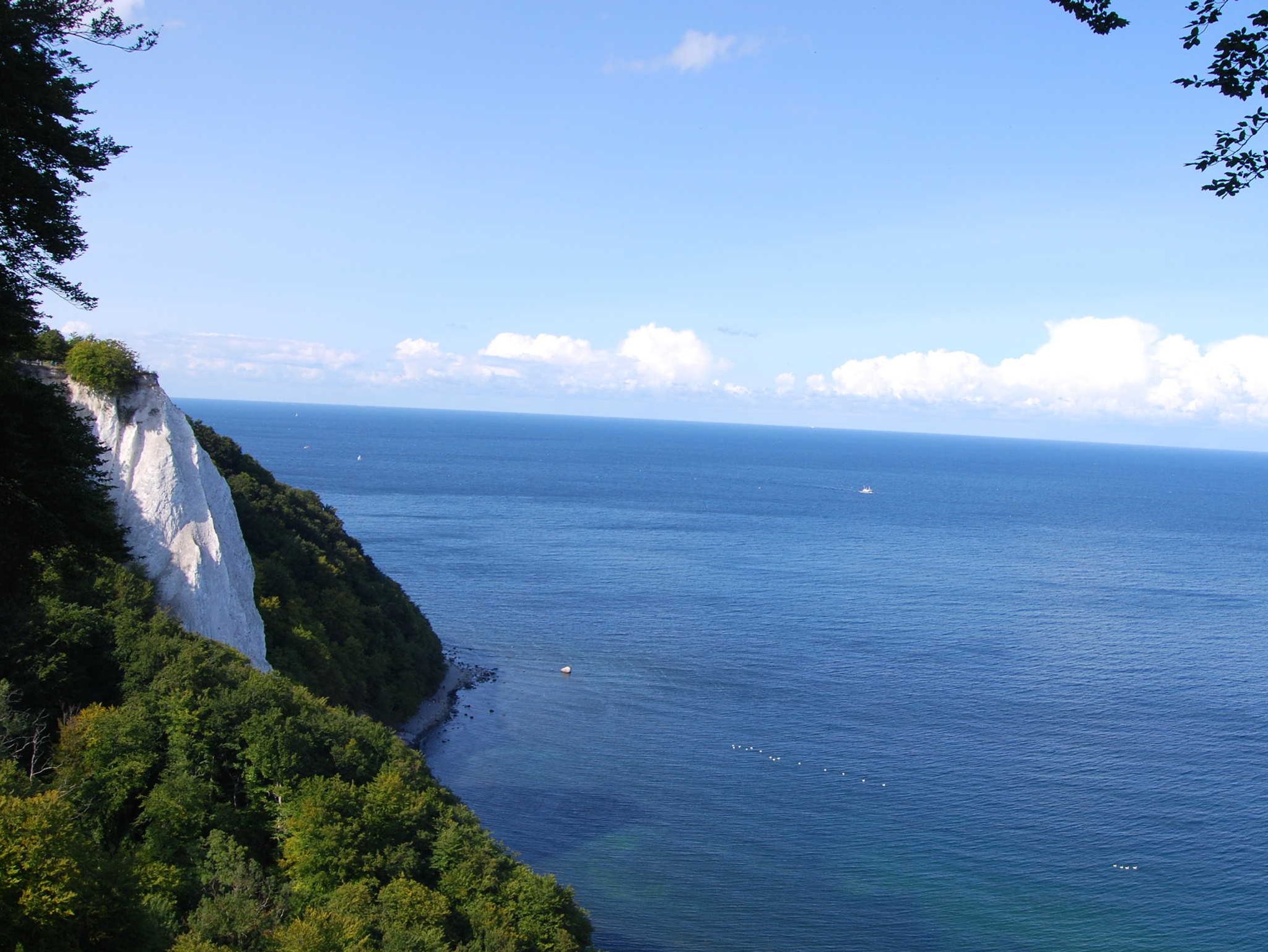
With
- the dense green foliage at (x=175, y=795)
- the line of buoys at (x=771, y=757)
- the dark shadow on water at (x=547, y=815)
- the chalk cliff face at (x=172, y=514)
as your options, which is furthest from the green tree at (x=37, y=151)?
the line of buoys at (x=771, y=757)

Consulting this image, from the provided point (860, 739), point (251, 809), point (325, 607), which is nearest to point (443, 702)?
point (325, 607)

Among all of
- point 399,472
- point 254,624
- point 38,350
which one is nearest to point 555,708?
point 254,624

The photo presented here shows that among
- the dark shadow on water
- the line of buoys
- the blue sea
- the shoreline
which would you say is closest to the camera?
the blue sea

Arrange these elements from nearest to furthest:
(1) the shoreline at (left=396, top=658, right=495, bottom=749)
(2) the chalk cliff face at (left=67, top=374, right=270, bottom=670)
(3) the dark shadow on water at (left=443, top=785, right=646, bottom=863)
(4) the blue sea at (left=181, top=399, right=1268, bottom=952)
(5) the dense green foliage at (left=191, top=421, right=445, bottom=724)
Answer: (2) the chalk cliff face at (left=67, top=374, right=270, bottom=670) < (4) the blue sea at (left=181, top=399, right=1268, bottom=952) < (3) the dark shadow on water at (left=443, top=785, right=646, bottom=863) < (5) the dense green foliage at (left=191, top=421, right=445, bottom=724) < (1) the shoreline at (left=396, top=658, right=495, bottom=749)

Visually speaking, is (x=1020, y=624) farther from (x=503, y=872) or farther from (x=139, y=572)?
(x=139, y=572)

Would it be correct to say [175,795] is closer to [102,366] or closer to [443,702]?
[102,366]

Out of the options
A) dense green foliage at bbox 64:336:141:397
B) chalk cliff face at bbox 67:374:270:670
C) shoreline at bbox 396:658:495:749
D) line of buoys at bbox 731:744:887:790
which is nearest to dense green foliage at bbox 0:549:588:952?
chalk cliff face at bbox 67:374:270:670

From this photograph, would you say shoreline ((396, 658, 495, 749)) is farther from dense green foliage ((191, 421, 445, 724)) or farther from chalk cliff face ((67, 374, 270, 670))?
chalk cliff face ((67, 374, 270, 670))
